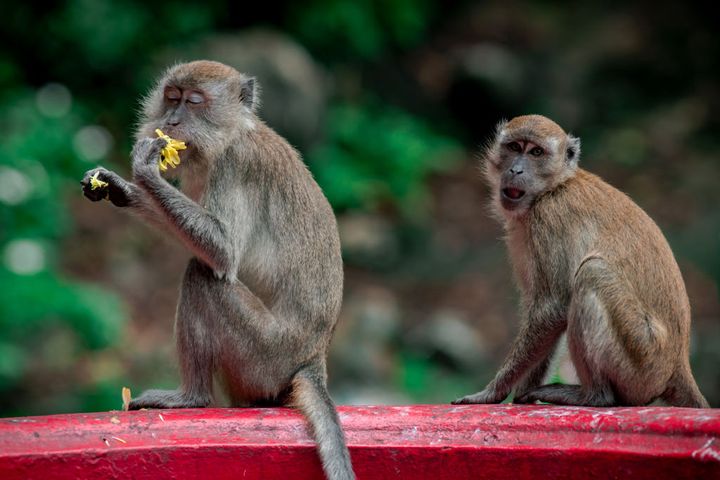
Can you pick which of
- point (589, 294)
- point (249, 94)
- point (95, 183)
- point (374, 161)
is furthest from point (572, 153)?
point (374, 161)

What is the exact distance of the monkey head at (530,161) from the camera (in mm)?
5086

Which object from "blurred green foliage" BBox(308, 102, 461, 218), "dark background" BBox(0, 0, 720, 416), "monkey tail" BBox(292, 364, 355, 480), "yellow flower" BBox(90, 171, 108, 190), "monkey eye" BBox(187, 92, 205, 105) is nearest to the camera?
"monkey tail" BBox(292, 364, 355, 480)

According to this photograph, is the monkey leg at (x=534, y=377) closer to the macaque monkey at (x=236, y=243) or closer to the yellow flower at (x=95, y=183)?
the macaque monkey at (x=236, y=243)

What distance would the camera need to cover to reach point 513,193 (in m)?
5.11

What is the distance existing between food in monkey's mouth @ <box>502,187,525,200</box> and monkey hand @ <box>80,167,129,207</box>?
1.82m

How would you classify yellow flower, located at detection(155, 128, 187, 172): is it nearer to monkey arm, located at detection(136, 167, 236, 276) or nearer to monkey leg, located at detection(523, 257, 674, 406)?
monkey arm, located at detection(136, 167, 236, 276)

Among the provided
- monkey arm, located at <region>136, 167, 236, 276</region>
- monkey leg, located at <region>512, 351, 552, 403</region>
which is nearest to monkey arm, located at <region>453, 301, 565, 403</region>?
monkey leg, located at <region>512, 351, 552, 403</region>

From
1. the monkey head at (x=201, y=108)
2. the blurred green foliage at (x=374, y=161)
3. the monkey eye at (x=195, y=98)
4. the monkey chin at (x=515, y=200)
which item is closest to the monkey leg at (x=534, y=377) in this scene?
the monkey chin at (x=515, y=200)

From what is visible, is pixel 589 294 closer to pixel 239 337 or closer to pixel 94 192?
pixel 239 337

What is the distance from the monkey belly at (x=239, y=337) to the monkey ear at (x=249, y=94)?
36.4 inches

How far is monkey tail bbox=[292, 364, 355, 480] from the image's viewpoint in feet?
12.6

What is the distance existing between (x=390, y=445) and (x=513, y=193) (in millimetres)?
1698

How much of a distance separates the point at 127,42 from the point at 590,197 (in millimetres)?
6670

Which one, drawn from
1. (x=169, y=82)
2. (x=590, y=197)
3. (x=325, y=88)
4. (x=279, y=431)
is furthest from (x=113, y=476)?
(x=325, y=88)
